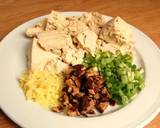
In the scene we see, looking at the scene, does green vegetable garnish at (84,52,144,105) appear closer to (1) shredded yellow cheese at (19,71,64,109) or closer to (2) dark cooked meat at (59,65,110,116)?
(2) dark cooked meat at (59,65,110,116)

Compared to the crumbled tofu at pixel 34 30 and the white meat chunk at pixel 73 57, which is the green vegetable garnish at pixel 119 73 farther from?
the crumbled tofu at pixel 34 30

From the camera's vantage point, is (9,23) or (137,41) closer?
(137,41)

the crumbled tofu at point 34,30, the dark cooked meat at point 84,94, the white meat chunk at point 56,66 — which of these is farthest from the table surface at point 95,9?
the dark cooked meat at point 84,94

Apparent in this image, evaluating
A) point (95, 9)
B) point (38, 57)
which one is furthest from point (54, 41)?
point (95, 9)

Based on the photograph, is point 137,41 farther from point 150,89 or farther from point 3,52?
point 3,52

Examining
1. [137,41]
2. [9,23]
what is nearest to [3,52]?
[9,23]

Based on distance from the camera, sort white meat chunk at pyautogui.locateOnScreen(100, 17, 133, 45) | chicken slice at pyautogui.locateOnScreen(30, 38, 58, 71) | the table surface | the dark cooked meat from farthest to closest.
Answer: the table surface → white meat chunk at pyautogui.locateOnScreen(100, 17, 133, 45) → chicken slice at pyautogui.locateOnScreen(30, 38, 58, 71) → the dark cooked meat

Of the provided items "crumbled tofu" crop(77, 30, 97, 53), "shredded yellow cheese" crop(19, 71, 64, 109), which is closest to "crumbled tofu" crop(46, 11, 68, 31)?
"crumbled tofu" crop(77, 30, 97, 53)
